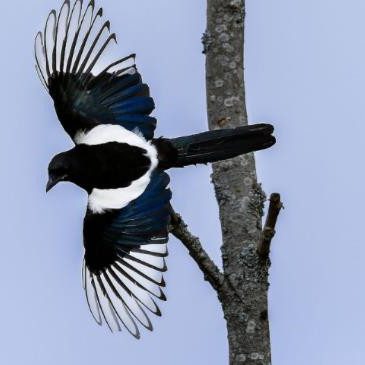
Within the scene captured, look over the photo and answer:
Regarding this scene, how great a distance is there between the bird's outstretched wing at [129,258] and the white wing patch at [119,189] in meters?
0.03

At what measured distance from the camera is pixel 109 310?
11.8ft

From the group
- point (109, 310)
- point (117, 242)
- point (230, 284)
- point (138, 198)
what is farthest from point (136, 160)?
point (230, 284)

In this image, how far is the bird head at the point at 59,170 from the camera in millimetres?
3756

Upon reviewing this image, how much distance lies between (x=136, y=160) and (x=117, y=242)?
42 centimetres

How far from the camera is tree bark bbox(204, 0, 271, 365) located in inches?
110

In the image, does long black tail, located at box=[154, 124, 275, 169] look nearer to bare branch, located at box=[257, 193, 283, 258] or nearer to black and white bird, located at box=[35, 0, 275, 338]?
black and white bird, located at box=[35, 0, 275, 338]

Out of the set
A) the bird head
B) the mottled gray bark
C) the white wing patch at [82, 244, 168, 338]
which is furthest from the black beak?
the mottled gray bark

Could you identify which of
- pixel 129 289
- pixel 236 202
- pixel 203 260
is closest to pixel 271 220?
pixel 203 260

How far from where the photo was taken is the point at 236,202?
121 inches

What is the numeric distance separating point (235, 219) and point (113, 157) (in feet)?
2.74

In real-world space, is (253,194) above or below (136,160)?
below

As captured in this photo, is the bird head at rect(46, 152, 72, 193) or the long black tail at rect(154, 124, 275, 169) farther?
the bird head at rect(46, 152, 72, 193)

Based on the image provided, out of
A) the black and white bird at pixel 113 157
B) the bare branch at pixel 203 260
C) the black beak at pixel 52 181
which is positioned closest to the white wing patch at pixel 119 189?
the black and white bird at pixel 113 157

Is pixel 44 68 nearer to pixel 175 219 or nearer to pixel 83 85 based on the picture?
pixel 83 85
